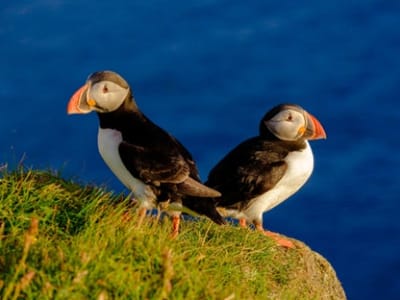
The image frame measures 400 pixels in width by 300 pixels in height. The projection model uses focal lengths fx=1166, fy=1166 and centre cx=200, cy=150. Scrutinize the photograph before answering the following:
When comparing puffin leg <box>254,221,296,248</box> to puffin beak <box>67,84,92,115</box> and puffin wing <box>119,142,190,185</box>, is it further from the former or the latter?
puffin beak <box>67,84,92,115</box>

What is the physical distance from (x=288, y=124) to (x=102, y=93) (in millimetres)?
1664

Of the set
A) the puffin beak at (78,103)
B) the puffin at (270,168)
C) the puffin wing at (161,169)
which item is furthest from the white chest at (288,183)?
the puffin beak at (78,103)

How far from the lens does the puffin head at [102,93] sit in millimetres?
8508

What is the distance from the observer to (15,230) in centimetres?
700

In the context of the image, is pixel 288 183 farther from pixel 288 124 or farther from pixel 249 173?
pixel 288 124

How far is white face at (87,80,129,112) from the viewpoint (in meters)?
8.52

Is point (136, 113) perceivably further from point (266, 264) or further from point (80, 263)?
point (80, 263)

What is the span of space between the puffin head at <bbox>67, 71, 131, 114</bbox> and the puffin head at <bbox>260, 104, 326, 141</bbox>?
1367mm

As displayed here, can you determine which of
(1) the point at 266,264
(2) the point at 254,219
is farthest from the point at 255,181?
(1) the point at 266,264

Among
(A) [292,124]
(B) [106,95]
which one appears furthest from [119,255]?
(A) [292,124]

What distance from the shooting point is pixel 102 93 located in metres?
8.59

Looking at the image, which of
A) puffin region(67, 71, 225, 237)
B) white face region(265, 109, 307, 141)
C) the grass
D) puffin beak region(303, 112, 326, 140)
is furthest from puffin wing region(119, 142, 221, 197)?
puffin beak region(303, 112, 326, 140)

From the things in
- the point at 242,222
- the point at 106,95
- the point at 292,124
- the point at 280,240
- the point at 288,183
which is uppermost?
the point at 292,124

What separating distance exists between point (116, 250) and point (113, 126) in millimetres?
2252
